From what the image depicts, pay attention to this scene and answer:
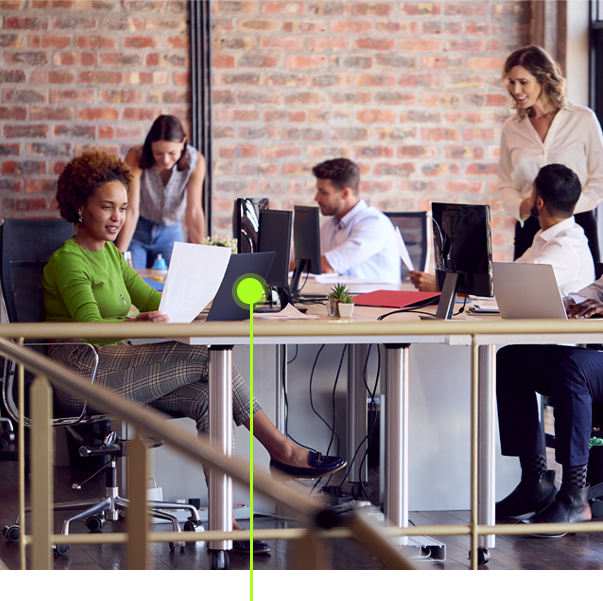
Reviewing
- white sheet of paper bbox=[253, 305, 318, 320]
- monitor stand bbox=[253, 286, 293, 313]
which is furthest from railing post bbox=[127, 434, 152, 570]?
monitor stand bbox=[253, 286, 293, 313]

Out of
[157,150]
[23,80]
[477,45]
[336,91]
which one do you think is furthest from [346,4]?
[23,80]

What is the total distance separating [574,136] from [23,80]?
315 centimetres

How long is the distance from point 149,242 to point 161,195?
0.90 ft

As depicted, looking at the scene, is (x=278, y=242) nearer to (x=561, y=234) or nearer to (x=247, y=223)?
(x=247, y=223)

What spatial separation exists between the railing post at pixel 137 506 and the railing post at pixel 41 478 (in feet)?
1.14

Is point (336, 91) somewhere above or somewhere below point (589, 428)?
above

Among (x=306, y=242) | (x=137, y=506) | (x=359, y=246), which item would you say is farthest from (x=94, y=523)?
(x=359, y=246)

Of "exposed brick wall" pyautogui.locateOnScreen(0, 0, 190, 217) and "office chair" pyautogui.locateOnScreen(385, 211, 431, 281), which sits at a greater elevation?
"exposed brick wall" pyautogui.locateOnScreen(0, 0, 190, 217)

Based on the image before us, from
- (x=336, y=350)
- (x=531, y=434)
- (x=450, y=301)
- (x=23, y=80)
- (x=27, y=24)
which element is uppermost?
(x=27, y=24)

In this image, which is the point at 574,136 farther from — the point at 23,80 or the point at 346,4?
the point at 23,80

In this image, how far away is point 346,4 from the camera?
207 inches

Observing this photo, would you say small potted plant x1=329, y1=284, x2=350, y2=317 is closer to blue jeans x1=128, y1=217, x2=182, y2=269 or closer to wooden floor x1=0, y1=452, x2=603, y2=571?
wooden floor x1=0, y1=452, x2=603, y2=571

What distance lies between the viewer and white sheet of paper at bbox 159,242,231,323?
7.39 feet

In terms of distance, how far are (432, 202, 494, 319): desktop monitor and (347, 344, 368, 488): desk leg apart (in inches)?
20.3
